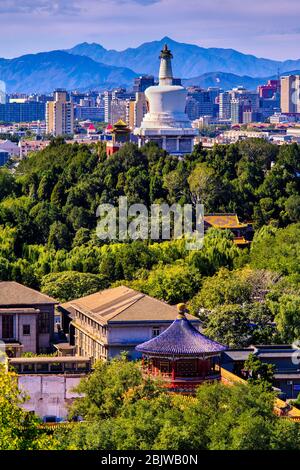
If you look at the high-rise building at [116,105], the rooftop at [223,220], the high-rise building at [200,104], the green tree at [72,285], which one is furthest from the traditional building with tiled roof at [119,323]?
the high-rise building at [200,104]

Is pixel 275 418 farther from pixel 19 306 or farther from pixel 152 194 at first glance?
pixel 152 194

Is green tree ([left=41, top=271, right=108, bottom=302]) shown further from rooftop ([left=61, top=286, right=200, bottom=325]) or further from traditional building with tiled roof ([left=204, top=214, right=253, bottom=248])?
traditional building with tiled roof ([left=204, top=214, right=253, bottom=248])

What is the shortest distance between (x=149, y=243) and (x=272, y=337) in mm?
12691

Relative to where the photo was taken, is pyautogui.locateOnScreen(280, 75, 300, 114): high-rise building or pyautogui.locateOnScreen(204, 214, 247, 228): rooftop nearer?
pyautogui.locateOnScreen(204, 214, 247, 228): rooftop

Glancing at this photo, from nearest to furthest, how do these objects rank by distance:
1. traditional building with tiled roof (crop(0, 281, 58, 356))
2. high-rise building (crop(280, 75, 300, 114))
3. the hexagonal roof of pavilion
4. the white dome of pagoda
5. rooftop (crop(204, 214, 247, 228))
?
the hexagonal roof of pavilion, traditional building with tiled roof (crop(0, 281, 58, 356)), rooftop (crop(204, 214, 247, 228)), the white dome of pagoda, high-rise building (crop(280, 75, 300, 114))

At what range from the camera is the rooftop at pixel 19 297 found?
3047 cm

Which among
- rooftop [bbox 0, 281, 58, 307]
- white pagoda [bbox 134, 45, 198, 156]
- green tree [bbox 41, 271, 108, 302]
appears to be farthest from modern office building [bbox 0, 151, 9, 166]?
rooftop [bbox 0, 281, 58, 307]

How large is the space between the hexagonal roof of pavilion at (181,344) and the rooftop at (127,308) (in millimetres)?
3525

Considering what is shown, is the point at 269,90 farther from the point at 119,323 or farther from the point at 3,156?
the point at 119,323

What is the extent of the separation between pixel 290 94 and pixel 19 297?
141 meters

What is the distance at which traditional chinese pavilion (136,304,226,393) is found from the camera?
23359 mm

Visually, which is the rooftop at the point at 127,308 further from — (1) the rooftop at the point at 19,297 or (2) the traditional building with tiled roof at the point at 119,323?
(1) the rooftop at the point at 19,297

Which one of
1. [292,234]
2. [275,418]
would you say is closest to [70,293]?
[292,234]

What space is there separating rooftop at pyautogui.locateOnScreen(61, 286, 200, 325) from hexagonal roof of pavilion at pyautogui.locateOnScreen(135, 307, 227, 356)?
139 inches
